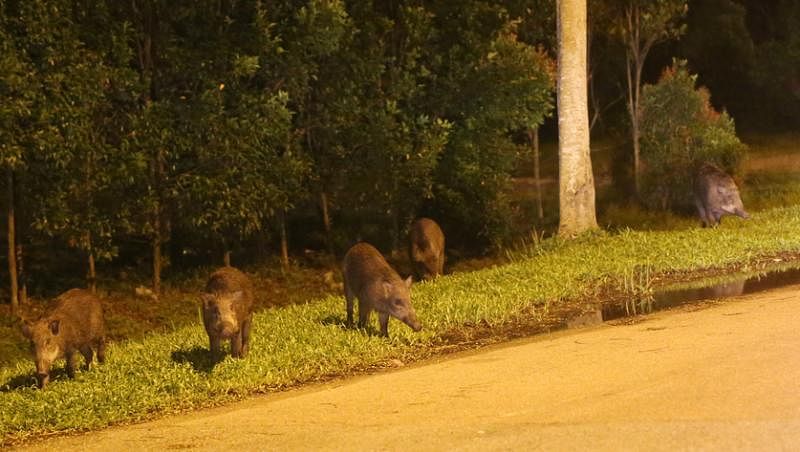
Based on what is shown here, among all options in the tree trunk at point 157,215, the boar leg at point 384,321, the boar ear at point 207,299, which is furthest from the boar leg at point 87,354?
the tree trunk at point 157,215

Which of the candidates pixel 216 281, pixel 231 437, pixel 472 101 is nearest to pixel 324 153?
pixel 472 101

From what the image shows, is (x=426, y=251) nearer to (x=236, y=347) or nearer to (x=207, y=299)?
(x=236, y=347)

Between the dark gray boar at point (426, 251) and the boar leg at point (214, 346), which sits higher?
the boar leg at point (214, 346)

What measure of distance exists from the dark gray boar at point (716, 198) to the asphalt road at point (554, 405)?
8.88 m

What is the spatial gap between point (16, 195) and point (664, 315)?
1008 cm

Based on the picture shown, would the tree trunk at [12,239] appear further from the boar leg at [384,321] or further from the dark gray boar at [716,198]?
the dark gray boar at [716,198]

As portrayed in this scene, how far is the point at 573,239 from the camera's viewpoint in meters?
16.9

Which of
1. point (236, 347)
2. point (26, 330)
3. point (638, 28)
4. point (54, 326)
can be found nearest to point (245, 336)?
point (236, 347)

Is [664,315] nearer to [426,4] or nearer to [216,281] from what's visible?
[216,281]

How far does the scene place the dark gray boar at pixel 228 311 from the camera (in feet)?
31.9

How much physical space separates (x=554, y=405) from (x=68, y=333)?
189 inches

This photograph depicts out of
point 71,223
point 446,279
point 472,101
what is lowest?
point 446,279

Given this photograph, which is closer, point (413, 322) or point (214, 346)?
point (214, 346)

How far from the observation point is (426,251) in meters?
17.7
